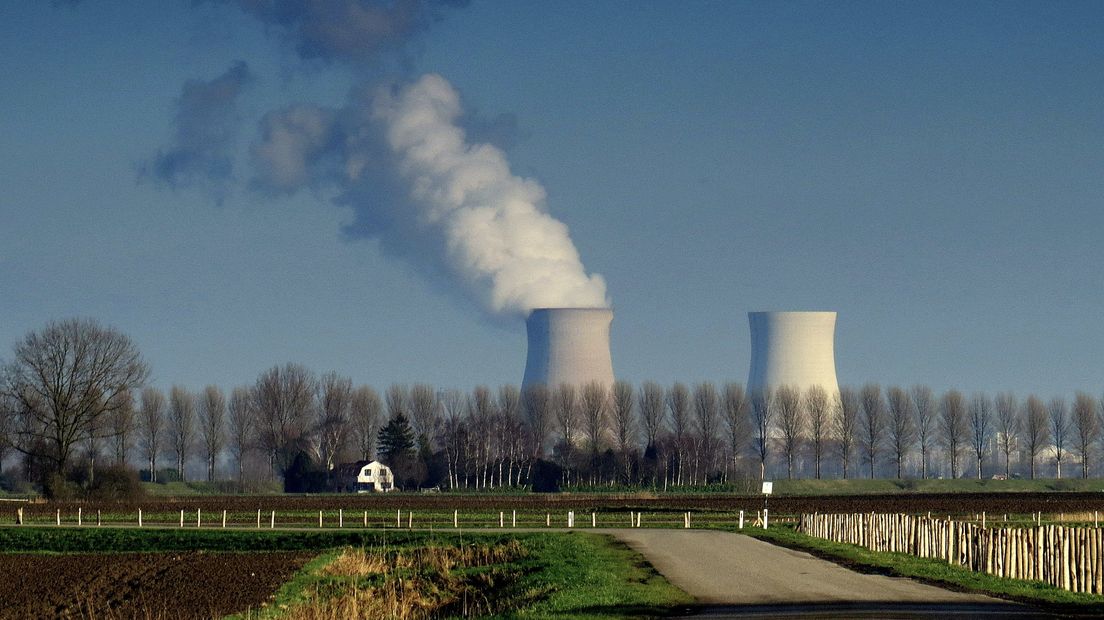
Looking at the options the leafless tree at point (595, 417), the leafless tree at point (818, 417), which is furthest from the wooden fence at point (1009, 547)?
the leafless tree at point (595, 417)

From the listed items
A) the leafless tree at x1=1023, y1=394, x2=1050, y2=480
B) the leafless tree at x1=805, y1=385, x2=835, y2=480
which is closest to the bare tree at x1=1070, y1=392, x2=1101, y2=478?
the leafless tree at x1=1023, y1=394, x2=1050, y2=480

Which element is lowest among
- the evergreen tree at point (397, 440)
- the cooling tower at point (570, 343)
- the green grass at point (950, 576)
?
the green grass at point (950, 576)

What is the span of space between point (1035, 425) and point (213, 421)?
60.4 meters

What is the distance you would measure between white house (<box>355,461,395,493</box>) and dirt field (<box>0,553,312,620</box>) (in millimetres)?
60135

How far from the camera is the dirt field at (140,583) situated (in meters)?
25.9

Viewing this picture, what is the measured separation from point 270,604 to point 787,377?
61.3 meters

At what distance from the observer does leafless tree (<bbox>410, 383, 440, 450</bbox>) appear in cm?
10781

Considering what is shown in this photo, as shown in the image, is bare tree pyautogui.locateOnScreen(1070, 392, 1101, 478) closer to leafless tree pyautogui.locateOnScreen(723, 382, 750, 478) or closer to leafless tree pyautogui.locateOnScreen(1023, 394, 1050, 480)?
leafless tree pyautogui.locateOnScreen(1023, 394, 1050, 480)

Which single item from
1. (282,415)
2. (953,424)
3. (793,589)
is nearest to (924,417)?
(953,424)

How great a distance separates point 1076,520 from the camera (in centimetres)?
4853

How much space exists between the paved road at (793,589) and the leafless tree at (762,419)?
62.4 m

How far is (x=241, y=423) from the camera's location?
10781 cm

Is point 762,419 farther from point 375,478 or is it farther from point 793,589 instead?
point 793,589

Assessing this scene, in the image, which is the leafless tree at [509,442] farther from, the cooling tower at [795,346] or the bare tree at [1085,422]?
the bare tree at [1085,422]
